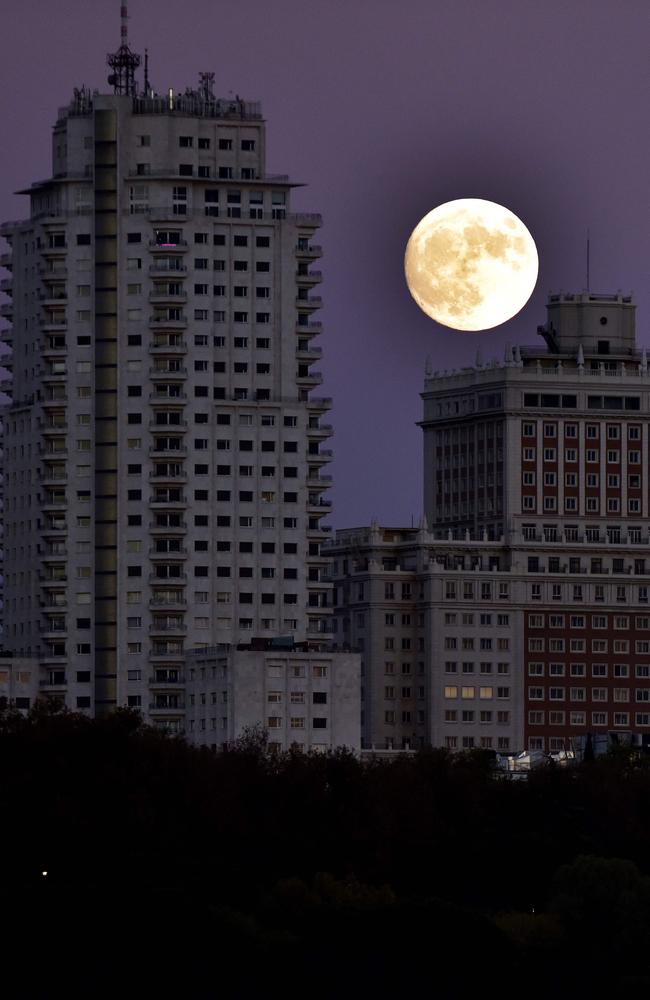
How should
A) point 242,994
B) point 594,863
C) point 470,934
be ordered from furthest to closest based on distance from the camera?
1. point 594,863
2. point 470,934
3. point 242,994

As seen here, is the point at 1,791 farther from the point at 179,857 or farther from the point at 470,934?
the point at 470,934

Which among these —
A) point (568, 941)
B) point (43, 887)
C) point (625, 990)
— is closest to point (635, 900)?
point (568, 941)

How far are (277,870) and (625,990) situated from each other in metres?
33.9

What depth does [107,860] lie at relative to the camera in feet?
641

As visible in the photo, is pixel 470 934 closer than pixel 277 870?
Yes

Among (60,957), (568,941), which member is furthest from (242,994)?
(568,941)

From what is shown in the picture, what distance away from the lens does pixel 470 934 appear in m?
180

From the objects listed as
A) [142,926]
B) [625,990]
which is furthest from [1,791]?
[625,990]

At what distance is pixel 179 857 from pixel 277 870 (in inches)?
224

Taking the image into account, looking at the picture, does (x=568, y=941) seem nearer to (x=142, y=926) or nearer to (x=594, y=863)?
(x=594, y=863)

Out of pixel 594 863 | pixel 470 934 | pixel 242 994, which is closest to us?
pixel 242 994

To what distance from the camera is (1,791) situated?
198250 mm

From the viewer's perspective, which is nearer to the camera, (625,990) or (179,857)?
(625,990)

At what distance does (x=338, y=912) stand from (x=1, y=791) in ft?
76.7
